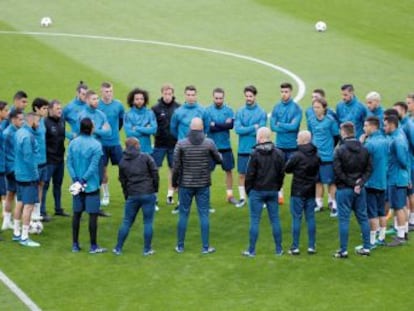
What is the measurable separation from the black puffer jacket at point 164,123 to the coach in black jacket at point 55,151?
1977 mm

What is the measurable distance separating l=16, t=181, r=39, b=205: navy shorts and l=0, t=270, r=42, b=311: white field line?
1.76m

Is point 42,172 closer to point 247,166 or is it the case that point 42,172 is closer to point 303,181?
point 247,166

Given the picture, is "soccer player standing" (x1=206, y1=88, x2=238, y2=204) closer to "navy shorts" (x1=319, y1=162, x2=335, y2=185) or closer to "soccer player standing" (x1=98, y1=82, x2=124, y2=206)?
"soccer player standing" (x1=98, y1=82, x2=124, y2=206)

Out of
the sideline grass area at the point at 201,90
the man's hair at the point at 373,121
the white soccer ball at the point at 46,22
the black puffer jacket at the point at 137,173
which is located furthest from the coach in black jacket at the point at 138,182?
the white soccer ball at the point at 46,22

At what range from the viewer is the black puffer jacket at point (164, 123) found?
21141mm

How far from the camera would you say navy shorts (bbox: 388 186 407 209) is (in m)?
18.3

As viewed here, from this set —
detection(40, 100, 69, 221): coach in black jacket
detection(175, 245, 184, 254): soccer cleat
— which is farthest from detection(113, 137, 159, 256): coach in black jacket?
detection(40, 100, 69, 221): coach in black jacket

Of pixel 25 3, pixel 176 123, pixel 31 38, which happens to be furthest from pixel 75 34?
pixel 176 123

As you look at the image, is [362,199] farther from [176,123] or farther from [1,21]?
[1,21]

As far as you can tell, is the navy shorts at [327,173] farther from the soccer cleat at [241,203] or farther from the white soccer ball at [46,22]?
the white soccer ball at [46,22]

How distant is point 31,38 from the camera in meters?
35.8

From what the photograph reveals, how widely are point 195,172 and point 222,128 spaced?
10.6 ft

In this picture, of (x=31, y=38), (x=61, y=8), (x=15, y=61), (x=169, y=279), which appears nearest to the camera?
(x=169, y=279)

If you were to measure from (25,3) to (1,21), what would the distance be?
8.18 ft
